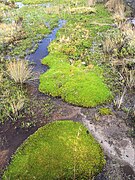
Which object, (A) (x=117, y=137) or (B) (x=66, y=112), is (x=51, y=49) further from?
(A) (x=117, y=137)

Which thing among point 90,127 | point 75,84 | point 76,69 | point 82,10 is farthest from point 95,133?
point 82,10

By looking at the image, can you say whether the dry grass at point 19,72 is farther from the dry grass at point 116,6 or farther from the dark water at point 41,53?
the dry grass at point 116,6

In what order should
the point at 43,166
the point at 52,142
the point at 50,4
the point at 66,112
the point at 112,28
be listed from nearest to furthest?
the point at 43,166, the point at 52,142, the point at 66,112, the point at 112,28, the point at 50,4

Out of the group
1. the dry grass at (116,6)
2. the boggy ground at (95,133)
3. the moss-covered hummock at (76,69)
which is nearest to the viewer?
the boggy ground at (95,133)

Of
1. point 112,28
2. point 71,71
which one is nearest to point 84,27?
point 112,28

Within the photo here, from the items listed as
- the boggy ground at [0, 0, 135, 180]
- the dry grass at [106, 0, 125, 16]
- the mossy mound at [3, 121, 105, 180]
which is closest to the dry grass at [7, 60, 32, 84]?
the boggy ground at [0, 0, 135, 180]

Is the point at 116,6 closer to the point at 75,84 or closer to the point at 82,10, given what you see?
the point at 82,10

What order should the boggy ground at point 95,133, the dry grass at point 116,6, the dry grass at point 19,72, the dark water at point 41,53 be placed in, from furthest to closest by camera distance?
the dry grass at point 116,6
the dark water at point 41,53
the dry grass at point 19,72
the boggy ground at point 95,133

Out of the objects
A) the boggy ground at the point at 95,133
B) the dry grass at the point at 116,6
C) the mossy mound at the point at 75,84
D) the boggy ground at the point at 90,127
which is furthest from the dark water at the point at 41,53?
the dry grass at the point at 116,6

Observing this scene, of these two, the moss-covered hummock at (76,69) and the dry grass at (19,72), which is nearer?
the moss-covered hummock at (76,69)
